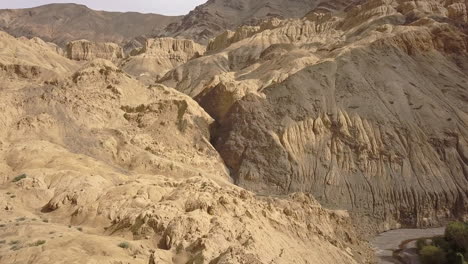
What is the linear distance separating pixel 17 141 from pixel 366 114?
26.6 metres

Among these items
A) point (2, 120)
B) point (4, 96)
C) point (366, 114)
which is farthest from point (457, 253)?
point (4, 96)

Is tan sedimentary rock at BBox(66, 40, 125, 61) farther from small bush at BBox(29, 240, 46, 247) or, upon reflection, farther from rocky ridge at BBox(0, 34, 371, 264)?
small bush at BBox(29, 240, 46, 247)

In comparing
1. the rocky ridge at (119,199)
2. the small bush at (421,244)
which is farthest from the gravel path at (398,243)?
the rocky ridge at (119,199)

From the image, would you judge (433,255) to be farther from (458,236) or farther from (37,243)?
(37,243)

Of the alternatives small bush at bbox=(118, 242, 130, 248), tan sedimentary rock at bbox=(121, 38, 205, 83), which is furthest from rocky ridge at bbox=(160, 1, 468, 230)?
tan sedimentary rock at bbox=(121, 38, 205, 83)

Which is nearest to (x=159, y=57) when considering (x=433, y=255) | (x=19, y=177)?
(x=19, y=177)

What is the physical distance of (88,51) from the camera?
9806 cm

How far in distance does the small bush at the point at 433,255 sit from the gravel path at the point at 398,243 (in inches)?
43.1

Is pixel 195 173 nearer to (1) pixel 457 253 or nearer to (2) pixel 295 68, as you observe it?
(1) pixel 457 253

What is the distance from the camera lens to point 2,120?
25.2 meters

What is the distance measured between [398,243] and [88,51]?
84021mm

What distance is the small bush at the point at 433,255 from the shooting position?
22.8m

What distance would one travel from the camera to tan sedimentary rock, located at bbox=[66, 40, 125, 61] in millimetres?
97125

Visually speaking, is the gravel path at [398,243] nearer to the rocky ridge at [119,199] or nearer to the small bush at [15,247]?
the rocky ridge at [119,199]
